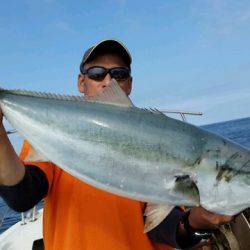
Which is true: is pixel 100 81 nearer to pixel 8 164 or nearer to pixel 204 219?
pixel 8 164

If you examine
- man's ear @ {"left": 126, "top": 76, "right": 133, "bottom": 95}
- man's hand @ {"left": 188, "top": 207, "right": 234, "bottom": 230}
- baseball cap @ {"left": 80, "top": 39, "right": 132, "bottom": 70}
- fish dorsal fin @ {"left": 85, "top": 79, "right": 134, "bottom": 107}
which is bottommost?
man's hand @ {"left": 188, "top": 207, "right": 234, "bottom": 230}

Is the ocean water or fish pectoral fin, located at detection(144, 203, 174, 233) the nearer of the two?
fish pectoral fin, located at detection(144, 203, 174, 233)

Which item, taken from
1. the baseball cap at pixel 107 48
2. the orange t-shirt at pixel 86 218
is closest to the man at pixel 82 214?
the orange t-shirt at pixel 86 218

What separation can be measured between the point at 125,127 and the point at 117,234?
1196 mm

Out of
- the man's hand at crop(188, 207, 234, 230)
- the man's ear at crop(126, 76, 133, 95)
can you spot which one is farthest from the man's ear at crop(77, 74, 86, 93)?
the man's hand at crop(188, 207, 234, 230)

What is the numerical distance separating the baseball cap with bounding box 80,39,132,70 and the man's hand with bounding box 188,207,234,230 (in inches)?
75.6

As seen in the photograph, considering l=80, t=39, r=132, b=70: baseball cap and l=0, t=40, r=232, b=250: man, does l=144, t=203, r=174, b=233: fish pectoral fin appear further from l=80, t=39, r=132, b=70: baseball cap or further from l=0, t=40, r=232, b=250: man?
l=80, t=39, r=132, b=70: baseball cap

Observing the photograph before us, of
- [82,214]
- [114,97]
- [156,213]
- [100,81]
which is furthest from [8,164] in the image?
[100,81]

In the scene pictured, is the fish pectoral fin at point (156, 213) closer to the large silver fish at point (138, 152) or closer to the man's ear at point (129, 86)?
the large silver fish at point (138, 152)

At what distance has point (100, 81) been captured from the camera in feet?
15.0

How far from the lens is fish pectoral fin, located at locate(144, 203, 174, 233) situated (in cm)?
328

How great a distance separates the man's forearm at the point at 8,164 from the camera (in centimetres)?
348

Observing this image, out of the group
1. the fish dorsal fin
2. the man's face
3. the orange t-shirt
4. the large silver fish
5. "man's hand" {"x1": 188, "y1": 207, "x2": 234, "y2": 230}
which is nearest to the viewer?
the large silver fish

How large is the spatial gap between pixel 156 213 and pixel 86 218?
0.88 metres
